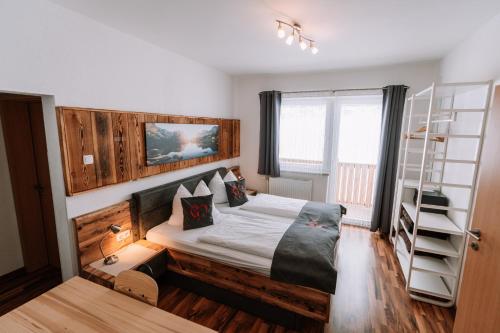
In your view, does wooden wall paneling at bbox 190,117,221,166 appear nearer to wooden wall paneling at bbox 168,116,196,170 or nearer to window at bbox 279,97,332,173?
wooden wall paneling at bbox 168,116,196,170

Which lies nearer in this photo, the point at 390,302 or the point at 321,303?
the point at 321,303

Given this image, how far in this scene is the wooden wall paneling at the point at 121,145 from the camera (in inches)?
94.7

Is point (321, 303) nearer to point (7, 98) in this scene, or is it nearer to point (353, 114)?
point (353, 114)

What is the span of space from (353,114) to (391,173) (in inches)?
44.6

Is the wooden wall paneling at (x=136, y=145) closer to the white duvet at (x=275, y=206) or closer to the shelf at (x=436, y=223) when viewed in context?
the white duvet at (x=275, y=206)

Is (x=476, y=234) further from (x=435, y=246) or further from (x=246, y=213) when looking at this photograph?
(x=246, y=213)

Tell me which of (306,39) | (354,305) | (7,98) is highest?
(306,39)

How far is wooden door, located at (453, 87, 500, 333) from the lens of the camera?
Result: 142cm

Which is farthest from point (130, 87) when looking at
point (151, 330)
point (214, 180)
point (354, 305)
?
point (354, 305)

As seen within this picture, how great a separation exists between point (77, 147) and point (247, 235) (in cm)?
181

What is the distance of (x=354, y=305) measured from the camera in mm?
2346

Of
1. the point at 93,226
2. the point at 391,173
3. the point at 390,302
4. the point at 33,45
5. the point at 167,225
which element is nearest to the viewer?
the point at 33,45

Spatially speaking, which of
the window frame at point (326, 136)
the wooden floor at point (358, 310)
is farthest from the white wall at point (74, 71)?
the window frame at point (326, 136)

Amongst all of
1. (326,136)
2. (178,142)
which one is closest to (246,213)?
(178,142)
